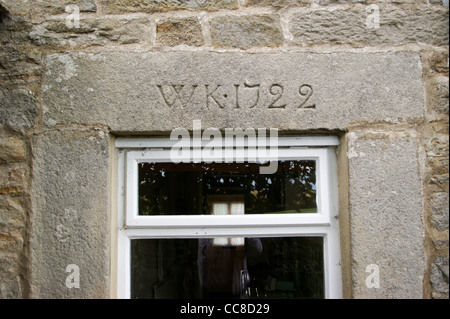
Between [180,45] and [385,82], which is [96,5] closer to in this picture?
[180,45]

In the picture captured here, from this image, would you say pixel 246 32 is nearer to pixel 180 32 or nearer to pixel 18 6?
pixel 180 32

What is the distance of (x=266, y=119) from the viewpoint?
183 centimetres

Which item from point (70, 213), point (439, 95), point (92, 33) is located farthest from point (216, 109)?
point (439, 95)

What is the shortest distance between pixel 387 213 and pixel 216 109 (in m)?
0.96

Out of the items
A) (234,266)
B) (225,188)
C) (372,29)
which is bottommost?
(234,266)

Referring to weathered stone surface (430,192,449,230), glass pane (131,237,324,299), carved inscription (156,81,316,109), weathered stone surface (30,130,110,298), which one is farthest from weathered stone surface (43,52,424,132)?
glass pane (131,237,324,299)

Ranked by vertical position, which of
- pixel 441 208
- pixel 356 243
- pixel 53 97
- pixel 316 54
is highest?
pixel 316 54

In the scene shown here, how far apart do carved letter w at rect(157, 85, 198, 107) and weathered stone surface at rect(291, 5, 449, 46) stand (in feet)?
2.03

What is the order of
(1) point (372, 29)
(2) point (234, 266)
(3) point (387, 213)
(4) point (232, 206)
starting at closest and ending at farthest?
(3) point (387, 213) → (1) point (372, 29) → (4) point (232, 206) → (2) point (234, 266)

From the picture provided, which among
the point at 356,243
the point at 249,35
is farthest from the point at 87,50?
the point at 356,243

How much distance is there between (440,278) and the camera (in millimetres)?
1784

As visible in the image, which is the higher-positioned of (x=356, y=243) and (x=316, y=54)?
(x=316, y=54)
